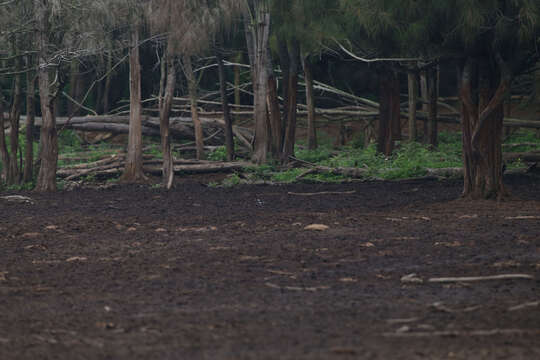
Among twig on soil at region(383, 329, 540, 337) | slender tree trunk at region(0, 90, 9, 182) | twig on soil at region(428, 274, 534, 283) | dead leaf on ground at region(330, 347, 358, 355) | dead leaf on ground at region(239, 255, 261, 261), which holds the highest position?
slender tree trunk at region(0, 90, 9, 182)

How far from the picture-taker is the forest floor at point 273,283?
4.32m

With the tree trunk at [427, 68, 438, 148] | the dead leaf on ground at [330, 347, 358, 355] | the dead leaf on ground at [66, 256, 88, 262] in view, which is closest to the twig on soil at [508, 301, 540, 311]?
the dead leaf on ground at [330, 347, 358, 355]

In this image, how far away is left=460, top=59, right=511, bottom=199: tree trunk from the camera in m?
11.2

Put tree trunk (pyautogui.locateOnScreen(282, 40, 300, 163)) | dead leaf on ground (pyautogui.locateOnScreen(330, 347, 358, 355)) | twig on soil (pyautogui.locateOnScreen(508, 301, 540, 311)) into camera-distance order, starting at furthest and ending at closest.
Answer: tree trunk (pyautogui.locateOnScreen(282, 40, 300, 163)) → twig on soil (pyautogui.locateOnScreen(508, 301, 540, 311)) → dead leaf on ground (pyautogui.locateOnScreen(330, 347, 358, 355))

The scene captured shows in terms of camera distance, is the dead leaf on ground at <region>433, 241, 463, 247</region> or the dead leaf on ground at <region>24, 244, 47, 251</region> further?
the dead leaf on ground at <region>24, 244, 47, 251</region>

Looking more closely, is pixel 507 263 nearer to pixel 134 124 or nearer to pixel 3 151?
pixel 134 124

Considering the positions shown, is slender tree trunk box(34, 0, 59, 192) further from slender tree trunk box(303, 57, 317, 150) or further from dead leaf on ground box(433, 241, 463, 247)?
dead leaf on ground box(433, 241, 463, 247)

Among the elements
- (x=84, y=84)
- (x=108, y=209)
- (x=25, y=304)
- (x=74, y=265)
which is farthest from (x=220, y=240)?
(x=84, y=84)

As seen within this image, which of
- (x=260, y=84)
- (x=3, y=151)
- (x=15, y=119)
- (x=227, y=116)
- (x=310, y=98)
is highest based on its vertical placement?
(x=260, y=84)

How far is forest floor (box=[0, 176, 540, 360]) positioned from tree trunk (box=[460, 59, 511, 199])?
18.1 inches

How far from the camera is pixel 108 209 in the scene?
1240 cm

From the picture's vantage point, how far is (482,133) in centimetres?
1124

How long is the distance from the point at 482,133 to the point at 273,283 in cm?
606

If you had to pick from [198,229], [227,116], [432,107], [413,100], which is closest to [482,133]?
[198,229]
